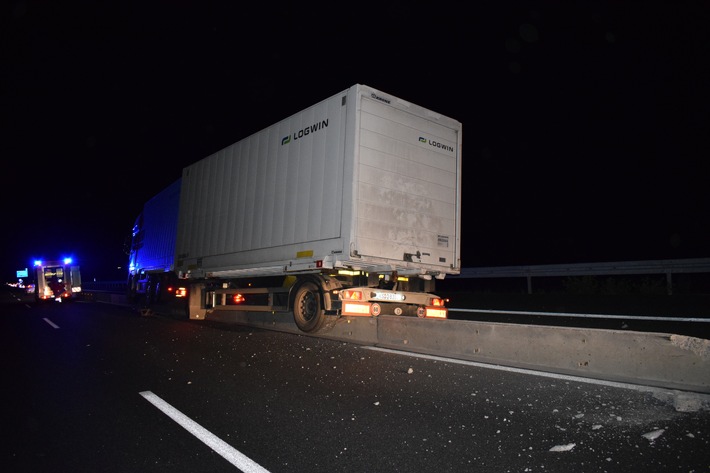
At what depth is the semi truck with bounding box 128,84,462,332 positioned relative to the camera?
7699 mm

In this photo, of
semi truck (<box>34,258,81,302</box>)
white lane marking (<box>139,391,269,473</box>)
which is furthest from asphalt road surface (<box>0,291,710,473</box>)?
semi truck (<box>34,258,81,302</box>)

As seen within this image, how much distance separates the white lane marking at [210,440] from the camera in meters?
3.17

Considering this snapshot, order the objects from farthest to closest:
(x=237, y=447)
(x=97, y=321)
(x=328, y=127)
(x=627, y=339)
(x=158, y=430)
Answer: (x=97, y=321) < (x=328, y=127) < (x=627, y=339) < (x=158, y=430) < (x=237, y=447)

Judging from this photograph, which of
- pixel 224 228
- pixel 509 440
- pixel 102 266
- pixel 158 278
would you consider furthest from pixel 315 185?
pixel 102 266

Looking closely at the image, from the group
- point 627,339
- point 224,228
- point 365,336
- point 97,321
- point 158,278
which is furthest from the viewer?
point 158,278

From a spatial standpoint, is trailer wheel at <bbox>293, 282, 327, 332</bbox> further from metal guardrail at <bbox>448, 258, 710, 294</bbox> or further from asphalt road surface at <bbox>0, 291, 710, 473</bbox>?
metal guardrail at <bbox>448, 258, 710, 294</bbox>

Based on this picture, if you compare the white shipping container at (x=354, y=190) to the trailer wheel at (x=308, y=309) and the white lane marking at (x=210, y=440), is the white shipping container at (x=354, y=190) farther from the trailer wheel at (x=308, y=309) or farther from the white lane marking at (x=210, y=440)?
the white lane marking at (x=210, y=440)

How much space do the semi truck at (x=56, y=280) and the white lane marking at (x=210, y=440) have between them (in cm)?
2604

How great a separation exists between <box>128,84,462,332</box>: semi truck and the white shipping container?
0.06ft

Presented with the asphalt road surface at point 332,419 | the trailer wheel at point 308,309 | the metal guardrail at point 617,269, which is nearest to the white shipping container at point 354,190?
the trailer wheel at point 308,309

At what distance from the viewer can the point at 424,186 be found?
335 inches

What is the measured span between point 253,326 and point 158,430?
8.25 m

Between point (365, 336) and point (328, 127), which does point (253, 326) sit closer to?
point (365, 336)

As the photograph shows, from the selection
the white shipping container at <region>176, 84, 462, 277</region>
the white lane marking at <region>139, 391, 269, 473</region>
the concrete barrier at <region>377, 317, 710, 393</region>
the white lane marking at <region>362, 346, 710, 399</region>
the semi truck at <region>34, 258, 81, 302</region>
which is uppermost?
the white shipping container at <region>176, 84, 462, 277</region>
